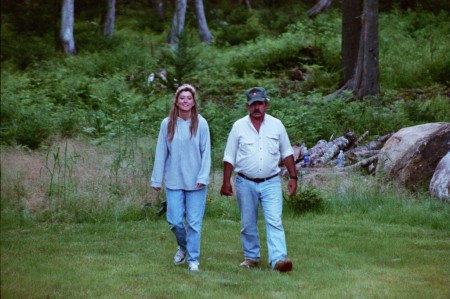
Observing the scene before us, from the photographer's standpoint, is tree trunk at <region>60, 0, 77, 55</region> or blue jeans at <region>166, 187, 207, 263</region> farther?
tree trunk at <region>60, 0, 77, 55</region>

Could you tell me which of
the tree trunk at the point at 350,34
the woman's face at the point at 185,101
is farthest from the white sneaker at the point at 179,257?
the tree trunk at the point at 350,34

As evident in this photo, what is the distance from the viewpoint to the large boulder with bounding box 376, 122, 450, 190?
14234 mm

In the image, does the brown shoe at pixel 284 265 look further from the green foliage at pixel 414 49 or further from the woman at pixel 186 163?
the green foliage at pixel 414 49

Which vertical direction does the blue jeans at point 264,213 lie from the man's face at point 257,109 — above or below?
below

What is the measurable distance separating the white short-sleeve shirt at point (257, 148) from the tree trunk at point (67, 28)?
89.6 feet

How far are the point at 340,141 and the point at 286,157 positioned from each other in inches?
312

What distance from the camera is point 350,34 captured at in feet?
80.5

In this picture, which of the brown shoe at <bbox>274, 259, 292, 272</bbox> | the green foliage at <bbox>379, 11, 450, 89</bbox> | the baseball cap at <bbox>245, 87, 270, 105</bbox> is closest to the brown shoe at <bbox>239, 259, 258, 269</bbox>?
the brown shoe at <bbox>274, 259, 292, 272</bbox>

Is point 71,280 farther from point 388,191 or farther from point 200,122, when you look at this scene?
point 388,191

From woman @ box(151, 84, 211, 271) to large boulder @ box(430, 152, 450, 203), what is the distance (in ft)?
18.2

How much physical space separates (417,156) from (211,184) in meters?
3.56

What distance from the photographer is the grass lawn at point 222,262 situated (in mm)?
8094

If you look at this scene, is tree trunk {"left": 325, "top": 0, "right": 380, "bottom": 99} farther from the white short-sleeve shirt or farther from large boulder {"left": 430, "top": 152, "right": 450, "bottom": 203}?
the white short-sleeve shirt

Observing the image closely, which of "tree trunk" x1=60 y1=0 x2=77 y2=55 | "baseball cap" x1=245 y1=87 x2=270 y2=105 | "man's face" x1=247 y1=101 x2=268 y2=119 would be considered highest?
"tree trunk" x1=60 y1=0 x2=77 y2=55
